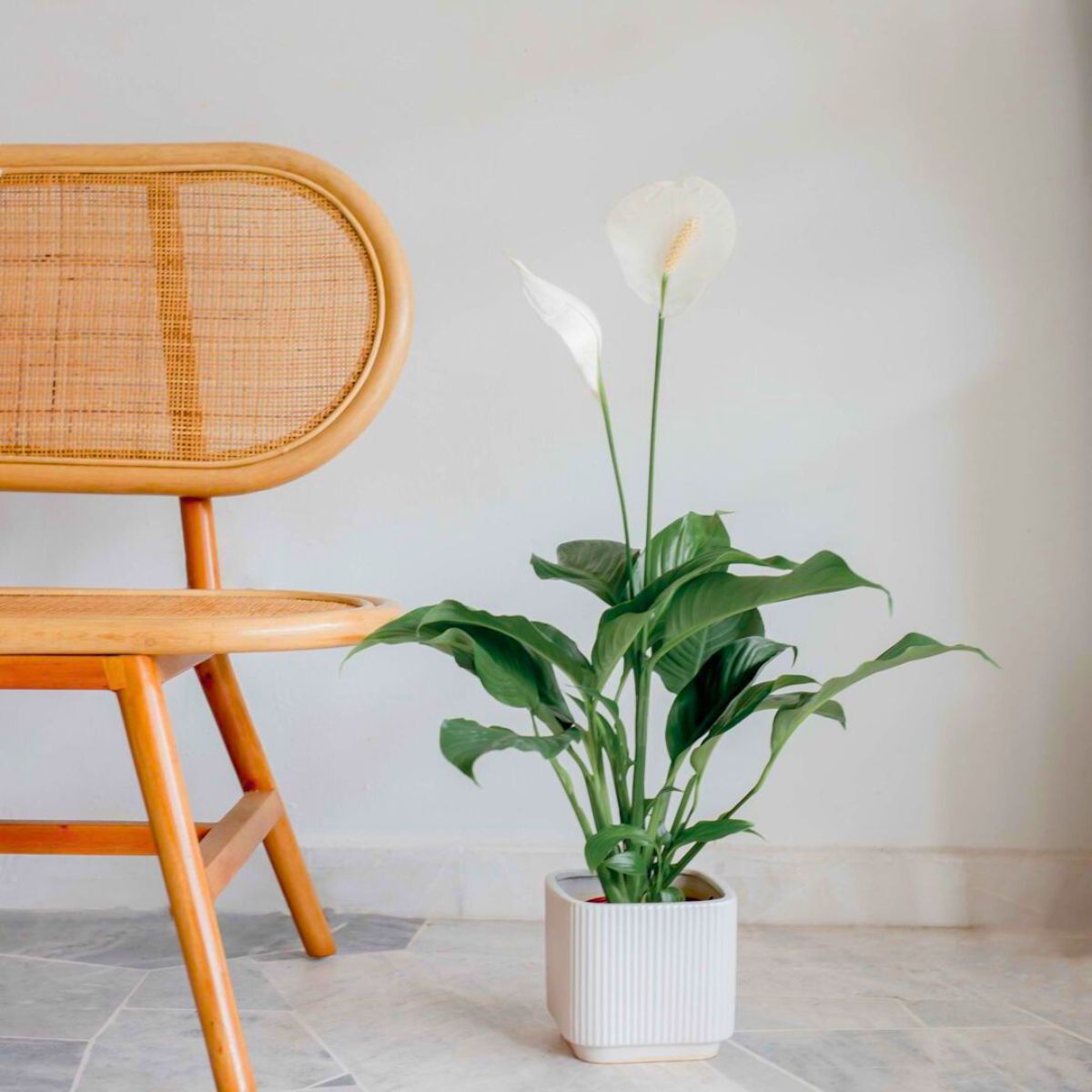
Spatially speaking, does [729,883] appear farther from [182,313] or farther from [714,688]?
[182,313]

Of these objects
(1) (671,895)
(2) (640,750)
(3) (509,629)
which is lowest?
(1) (671,895)

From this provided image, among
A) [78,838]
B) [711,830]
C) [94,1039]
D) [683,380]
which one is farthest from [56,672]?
[683,380]

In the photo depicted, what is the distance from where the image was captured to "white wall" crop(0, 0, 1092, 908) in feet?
4.48

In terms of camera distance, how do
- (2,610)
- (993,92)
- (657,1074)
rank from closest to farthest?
(2,610) < (657,1074) < (993,92)

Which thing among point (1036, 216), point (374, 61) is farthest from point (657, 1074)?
point (374, 61)

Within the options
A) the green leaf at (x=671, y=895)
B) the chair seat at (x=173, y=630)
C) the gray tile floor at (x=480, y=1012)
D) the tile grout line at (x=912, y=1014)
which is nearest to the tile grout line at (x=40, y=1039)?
the gray tile floor at (x=480, y=1012)

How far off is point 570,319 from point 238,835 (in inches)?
19.9

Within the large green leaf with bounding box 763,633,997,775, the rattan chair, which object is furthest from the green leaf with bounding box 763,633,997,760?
the rattan chair

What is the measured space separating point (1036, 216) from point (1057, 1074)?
0.90m

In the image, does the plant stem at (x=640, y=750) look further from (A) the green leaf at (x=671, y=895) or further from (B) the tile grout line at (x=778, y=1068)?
(B) the tile grout line at (x=778, y=1068)

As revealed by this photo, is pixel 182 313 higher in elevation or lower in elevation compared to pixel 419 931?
higher

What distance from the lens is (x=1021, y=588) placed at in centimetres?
137

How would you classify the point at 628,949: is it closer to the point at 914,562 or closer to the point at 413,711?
the point at 413,711

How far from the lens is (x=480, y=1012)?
1119mm
